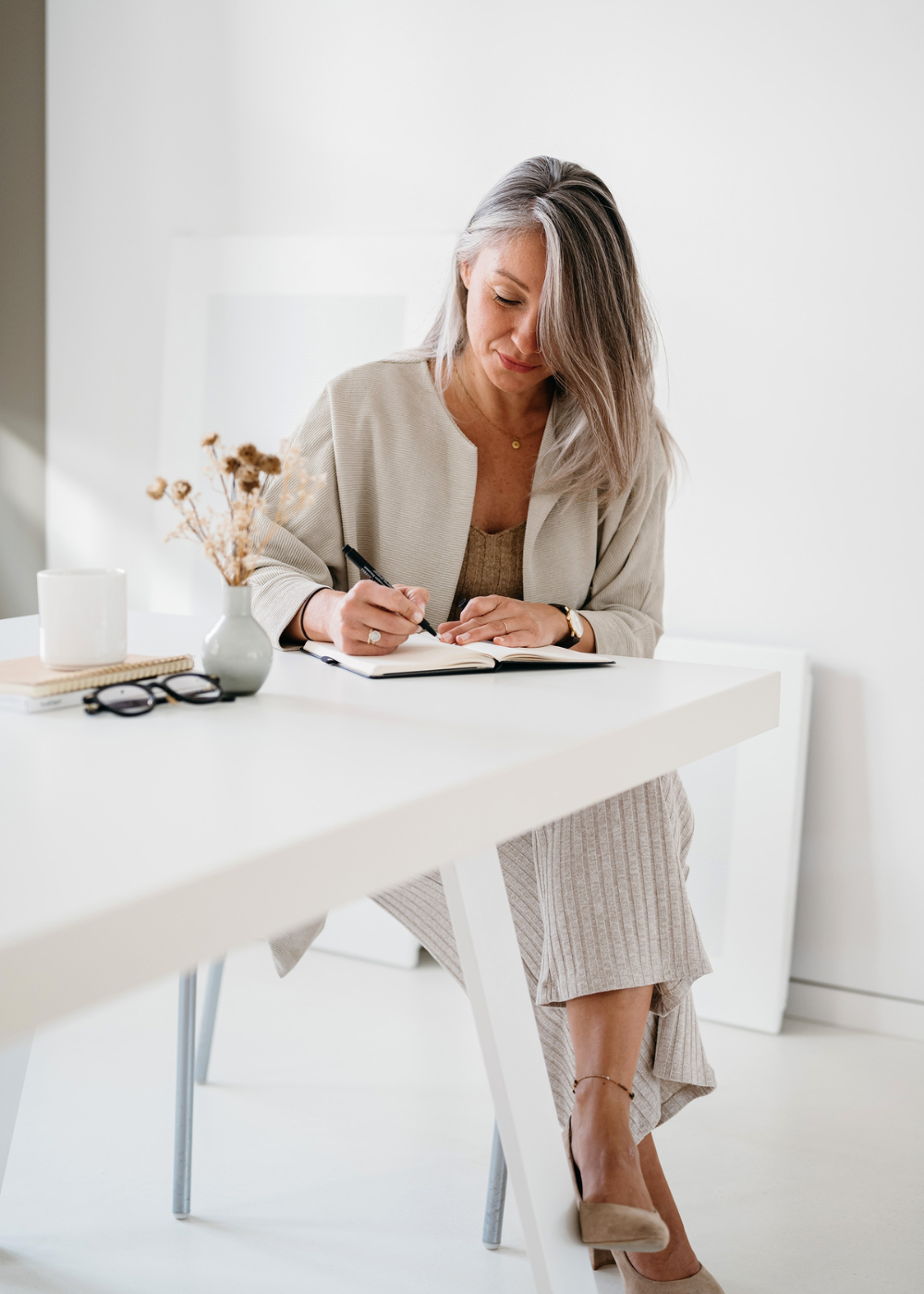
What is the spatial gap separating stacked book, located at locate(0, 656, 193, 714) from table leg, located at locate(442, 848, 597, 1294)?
0.34 metres

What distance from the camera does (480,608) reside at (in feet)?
4.72

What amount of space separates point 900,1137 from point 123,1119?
4.13ft

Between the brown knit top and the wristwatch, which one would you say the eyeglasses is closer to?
the wristwatch

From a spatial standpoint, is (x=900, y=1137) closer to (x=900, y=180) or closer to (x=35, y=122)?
(x=900, y=180)

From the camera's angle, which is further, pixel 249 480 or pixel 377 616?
pixel 377 616

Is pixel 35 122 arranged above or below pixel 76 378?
above

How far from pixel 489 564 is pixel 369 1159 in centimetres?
93

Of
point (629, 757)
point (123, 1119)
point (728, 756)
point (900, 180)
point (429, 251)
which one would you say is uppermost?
point (900, 180)

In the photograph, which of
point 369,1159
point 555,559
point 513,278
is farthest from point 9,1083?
point 513,278

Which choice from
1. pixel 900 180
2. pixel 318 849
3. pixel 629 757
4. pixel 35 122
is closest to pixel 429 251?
pixel 900 180

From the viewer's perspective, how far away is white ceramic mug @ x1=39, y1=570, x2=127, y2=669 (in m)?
1.12

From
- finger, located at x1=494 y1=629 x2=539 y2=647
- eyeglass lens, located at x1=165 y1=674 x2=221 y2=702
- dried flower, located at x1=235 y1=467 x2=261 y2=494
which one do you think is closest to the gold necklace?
finger, located at x1=494 y1=629 x2=539 y2=647

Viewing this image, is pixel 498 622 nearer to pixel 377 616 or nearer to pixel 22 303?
pixel 377 616

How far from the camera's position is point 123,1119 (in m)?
1.96
